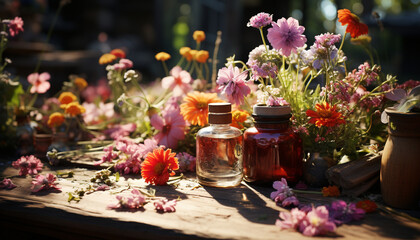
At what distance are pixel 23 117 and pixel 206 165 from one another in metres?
1.27

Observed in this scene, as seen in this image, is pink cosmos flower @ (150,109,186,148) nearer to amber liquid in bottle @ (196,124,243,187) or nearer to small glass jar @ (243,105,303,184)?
amber liquid in bottle @ (196,124,243,187)

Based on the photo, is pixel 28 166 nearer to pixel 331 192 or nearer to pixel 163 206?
pixel 163 206

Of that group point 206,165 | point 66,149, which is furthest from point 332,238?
point 66,149

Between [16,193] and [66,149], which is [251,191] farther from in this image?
[66,149]

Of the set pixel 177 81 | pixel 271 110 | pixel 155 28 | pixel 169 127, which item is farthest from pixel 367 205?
pixel 155 28

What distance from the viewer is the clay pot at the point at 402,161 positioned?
3.59 feet

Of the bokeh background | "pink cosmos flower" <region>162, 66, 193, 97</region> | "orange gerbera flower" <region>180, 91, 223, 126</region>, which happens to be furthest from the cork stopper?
the bokeh background

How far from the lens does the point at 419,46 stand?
21.9 ft

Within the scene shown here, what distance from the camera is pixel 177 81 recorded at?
1.90 m

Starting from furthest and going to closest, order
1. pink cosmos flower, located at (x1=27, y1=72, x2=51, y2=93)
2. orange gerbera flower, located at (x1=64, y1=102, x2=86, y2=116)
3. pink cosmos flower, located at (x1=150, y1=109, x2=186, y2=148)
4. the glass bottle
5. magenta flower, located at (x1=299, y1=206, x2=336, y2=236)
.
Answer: pink cosmos flower, located at (x1=27, y1=72, x2=51, y2=93) < orange gerbera flower, located at (x1=64, y1=102, x2=86, y2=116) < pink cosmos flower, located at (x1=150, y1=109, x2=186, y2=148) < the glass bottle < magenta flower, located at (x1=299, y1=206, x2=336, y2=236)

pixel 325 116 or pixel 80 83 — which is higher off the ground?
pixel 80 83

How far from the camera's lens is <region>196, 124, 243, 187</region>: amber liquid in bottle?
4.43 ft

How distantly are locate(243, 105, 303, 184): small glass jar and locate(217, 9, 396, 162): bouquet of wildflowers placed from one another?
57mm

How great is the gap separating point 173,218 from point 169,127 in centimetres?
66
